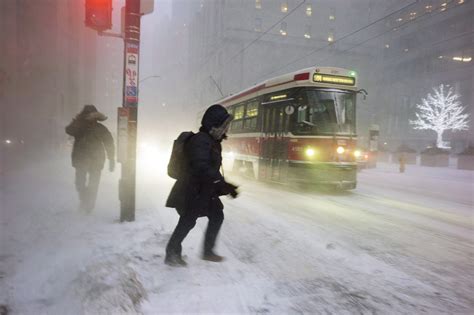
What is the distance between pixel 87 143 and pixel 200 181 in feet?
11.8

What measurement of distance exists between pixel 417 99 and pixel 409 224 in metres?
58.1

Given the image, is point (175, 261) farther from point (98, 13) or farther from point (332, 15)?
point (332, 15)

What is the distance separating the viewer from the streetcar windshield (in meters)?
10.4

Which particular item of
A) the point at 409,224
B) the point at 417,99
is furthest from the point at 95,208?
the point at 417,99

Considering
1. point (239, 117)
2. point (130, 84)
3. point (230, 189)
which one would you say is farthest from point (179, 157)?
point (239, 117)

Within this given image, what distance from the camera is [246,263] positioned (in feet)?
14.9

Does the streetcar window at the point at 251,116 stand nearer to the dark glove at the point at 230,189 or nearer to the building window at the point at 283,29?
the dark glove at the point at 230,189

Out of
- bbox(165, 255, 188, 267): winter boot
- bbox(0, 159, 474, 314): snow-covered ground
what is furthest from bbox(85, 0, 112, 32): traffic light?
bbox(165, 255, 188, 267): winter boot

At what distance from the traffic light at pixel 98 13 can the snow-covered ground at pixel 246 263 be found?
3293 millimetres

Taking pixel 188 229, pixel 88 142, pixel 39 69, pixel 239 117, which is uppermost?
pixel 39 69

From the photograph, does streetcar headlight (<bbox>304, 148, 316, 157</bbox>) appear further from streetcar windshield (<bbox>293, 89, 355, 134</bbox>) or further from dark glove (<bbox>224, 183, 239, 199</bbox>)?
dark glove (<bbox>224, 183, 239, 199</bbox>)

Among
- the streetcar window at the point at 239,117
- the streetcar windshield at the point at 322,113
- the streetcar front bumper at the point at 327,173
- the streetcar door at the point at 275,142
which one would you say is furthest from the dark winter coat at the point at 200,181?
the streetcar window at the point at 239,117

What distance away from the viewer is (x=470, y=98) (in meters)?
50.2

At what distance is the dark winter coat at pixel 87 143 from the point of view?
6754 millimetres
